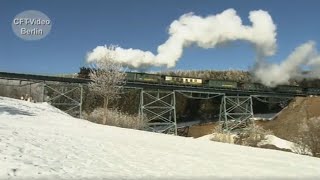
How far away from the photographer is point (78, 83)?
55.1m

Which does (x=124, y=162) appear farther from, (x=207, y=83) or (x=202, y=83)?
(x=207, y=83)

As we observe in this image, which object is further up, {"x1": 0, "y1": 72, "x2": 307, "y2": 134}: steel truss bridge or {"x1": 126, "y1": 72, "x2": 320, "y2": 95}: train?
{"x1": 126, "y1": 72, "x2": 320, "y2": 95}: train

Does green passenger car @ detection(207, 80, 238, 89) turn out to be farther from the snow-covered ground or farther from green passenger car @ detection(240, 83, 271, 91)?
the snow-covered ground

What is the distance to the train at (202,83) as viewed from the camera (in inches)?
2417

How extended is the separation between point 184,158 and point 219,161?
1.39m

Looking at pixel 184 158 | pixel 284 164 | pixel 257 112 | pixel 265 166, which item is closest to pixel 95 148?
pixel 184 158

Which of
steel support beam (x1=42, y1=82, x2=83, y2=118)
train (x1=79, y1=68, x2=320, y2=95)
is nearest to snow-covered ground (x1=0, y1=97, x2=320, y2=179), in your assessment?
steel support beam (x1=42, y1=82, x2=83, y2=118)

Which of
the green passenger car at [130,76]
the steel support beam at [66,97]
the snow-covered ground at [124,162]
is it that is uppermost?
the green passenger car at [130,76]

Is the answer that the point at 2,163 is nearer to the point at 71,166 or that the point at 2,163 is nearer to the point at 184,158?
the point at 71,166

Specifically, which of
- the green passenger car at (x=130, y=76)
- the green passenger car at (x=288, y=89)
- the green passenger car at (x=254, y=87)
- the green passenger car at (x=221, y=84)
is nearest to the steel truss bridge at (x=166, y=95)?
the green passenger car at (x=288, y=89)

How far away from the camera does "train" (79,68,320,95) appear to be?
6139cm

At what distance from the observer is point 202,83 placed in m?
69.1

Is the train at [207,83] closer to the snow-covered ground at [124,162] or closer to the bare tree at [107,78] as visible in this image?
the bare tree at [107,78]

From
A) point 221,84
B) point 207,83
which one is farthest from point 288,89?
point 207,83
